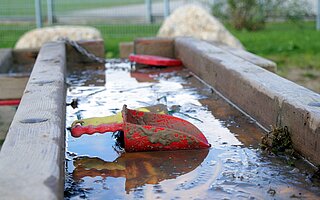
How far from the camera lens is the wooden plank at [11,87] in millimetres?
6074

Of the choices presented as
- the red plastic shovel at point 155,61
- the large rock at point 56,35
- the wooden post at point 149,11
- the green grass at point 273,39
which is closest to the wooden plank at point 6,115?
the red plastic shovel at point 155,61

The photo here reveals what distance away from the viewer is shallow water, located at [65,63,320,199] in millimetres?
3061

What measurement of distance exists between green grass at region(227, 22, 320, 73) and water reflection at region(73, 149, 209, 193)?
7.13 meters

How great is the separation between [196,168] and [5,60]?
14.9 ft

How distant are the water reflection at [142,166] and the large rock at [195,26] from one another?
6467mm

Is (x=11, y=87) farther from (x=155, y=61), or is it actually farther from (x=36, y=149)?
(x=36, y=149)

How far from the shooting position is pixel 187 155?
364 centimetres

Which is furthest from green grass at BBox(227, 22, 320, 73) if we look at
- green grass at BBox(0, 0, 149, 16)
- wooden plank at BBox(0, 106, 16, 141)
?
wooden plank at BBox(0, 106, 16, 141)

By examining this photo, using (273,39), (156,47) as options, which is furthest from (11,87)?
(273,39)

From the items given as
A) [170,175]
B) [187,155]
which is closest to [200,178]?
[170,175]

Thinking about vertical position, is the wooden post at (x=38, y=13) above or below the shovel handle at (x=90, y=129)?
below

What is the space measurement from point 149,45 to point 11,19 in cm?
769

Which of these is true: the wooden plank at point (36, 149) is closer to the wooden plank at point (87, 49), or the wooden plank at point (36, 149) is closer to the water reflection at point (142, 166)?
the water reflection at point (142, 166)

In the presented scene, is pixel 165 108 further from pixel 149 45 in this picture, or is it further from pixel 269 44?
pixel 269 44
